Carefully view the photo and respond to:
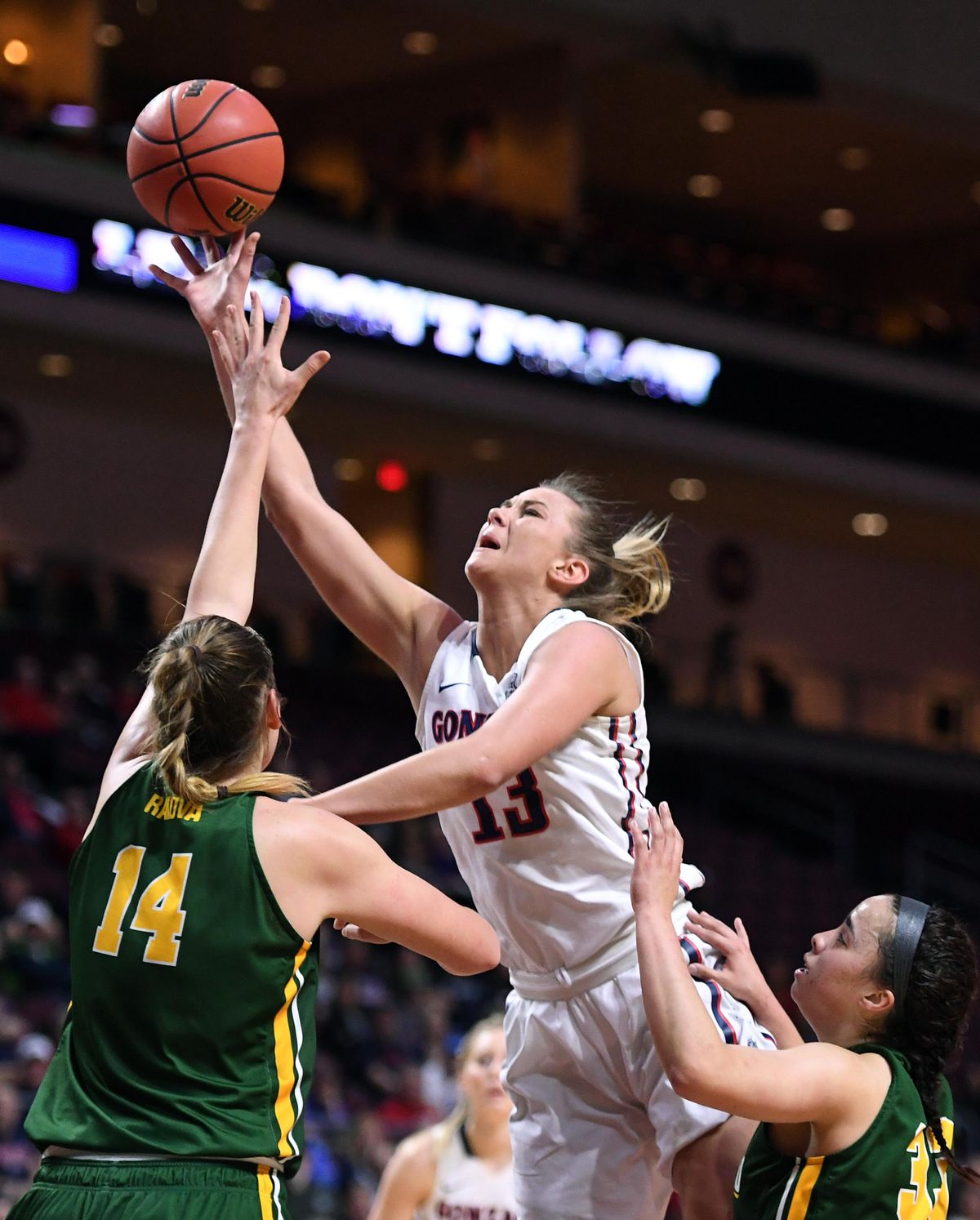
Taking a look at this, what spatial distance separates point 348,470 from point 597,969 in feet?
60.9

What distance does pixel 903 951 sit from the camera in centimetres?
325

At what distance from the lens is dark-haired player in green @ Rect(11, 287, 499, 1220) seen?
2.80 metres

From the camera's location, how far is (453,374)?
18234 mm

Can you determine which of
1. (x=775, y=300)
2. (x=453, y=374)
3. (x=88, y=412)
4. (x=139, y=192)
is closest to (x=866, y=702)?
(x=775, y=300)

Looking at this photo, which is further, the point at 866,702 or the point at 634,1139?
the point at 866,702

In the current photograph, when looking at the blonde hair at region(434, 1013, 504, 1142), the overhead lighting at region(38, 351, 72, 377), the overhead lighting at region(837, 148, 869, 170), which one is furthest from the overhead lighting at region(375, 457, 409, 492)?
the blonde hair at region(434, 1013, 504, 1142)

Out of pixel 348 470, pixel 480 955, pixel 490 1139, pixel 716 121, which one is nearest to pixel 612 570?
pixel 480 955

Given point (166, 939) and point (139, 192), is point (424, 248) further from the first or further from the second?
point (166, 939)

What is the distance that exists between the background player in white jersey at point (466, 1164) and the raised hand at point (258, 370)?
276 centimetres

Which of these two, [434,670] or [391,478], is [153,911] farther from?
[391,478]

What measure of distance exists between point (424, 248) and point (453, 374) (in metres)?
1.25

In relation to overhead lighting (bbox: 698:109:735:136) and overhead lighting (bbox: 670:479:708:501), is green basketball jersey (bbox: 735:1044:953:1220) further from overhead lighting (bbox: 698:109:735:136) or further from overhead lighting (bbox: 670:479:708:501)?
overhead lighting (bbox: 698:109:735:136)

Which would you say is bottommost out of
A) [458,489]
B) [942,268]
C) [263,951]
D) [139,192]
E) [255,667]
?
[263,951]

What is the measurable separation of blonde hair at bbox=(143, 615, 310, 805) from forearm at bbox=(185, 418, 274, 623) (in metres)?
0.29
